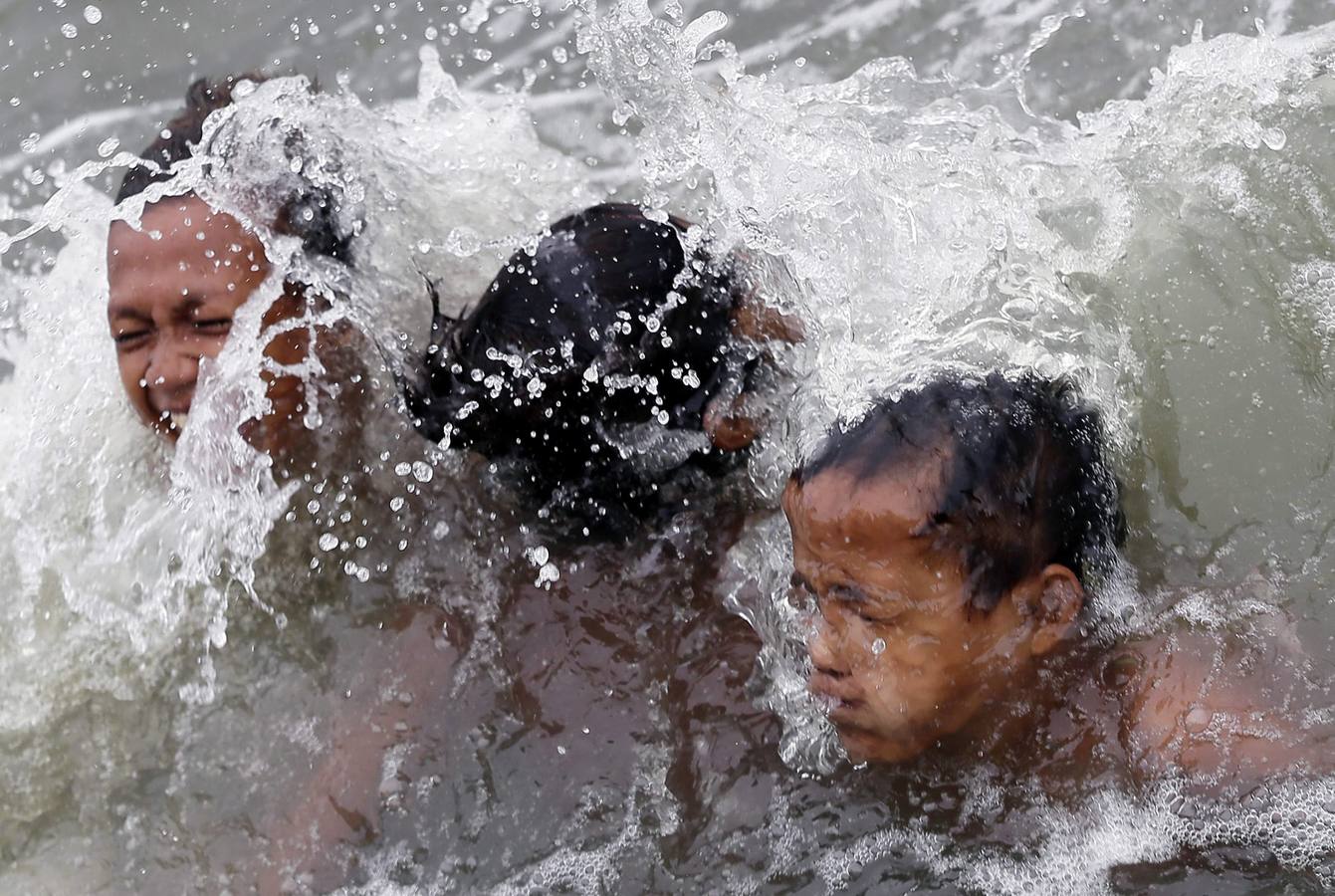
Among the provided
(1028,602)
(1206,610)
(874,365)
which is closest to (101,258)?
(874,365)

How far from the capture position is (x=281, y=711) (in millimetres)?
2525

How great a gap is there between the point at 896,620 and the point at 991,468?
0.28 meters

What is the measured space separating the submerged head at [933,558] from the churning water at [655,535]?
16cm

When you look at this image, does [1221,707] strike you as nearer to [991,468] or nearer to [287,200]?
[991,468]

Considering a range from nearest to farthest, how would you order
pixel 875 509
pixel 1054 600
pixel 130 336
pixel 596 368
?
pixel 875 509 < pixel 1054 600 < pixel 596 368 < pixel 130 336

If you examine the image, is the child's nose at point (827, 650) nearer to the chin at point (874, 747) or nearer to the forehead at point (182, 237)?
the chin at point (874, 747)

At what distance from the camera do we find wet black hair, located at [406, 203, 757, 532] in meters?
2.35

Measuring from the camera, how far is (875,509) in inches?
79.3

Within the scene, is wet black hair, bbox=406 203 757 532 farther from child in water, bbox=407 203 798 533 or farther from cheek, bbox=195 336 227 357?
cheek, bbox=195 336 227 357

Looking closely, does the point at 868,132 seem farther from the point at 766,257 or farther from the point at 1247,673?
the point at 1247,673

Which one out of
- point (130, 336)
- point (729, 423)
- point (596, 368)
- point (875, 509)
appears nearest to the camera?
point (875, 509)

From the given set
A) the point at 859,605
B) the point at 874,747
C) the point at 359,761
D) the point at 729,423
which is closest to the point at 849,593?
the point at 859,605

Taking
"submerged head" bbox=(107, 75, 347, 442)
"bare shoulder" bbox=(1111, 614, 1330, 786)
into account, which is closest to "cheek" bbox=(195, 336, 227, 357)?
"submerged head" bbox=(107, 75, 347, 442)

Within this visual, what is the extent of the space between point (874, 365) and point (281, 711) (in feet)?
4.24
